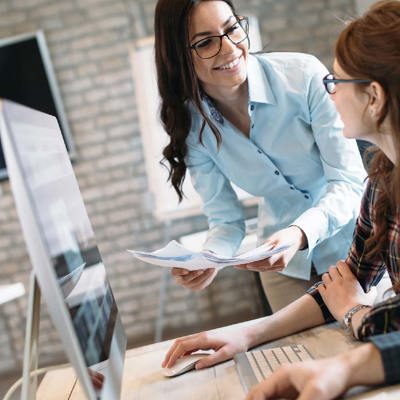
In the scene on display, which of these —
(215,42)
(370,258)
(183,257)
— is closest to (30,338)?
(183,257)

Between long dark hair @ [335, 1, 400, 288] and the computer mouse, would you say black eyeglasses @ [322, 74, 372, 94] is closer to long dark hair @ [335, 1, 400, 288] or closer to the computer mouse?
Answer: long dark hair @ [335, 1, 400, 288]

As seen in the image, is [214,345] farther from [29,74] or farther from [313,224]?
[29,74]

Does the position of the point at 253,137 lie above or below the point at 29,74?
→ below

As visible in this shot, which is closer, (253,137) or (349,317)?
(349,317)

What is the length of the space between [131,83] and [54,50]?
0.54m

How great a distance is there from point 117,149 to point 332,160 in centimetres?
231

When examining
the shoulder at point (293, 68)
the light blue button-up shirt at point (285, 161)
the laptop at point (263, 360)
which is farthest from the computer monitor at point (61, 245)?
the shoulder at point (293, 68)

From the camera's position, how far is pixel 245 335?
46.3 inches

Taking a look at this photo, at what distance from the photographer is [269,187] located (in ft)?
5.57

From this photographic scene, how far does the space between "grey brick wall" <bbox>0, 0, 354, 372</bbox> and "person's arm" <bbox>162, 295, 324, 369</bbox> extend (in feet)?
8.05

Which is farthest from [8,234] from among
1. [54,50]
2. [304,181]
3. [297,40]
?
[304,181]

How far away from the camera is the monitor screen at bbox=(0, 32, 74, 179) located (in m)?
3.49

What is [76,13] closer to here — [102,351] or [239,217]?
[239,217]

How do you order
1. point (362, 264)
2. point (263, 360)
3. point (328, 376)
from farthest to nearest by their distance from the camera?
point (362, 264), point (263, 360), point (328, 376)
